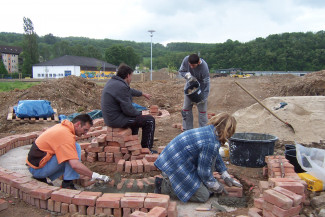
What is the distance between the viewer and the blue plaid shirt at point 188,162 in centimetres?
292

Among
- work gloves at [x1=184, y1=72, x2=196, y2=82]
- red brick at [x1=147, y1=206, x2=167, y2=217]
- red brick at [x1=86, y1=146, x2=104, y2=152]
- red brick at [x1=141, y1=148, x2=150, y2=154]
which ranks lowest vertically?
red brick at [x1=147, y1=206, x2=167, y2=217]

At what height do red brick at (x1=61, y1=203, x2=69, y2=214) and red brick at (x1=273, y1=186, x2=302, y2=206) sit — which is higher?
red brick at (x1=273, y1=186, x2=302, y2=206)

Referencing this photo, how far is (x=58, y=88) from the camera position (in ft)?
37.0

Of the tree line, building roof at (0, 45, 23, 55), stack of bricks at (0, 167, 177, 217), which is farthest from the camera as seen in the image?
building roof at (0, 45, 23, 55)

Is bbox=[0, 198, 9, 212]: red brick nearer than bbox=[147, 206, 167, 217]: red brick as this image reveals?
No

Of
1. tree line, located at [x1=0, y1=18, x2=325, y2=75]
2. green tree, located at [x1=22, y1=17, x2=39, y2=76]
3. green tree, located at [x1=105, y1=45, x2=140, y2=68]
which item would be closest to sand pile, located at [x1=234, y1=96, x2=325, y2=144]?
tree line, located at [x1=0, y1=18, x2=325, y2=75]

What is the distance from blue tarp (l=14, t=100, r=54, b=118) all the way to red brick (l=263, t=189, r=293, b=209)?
23.7 ft

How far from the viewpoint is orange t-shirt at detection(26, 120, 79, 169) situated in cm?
302

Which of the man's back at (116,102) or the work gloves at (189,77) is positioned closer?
the man's back at (116,102)

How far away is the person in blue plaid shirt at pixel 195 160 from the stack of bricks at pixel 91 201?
1.19 ft

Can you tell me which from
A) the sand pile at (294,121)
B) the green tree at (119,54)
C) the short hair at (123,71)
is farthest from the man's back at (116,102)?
the green tree at (119,54)

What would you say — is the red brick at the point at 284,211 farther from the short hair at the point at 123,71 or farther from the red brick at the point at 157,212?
the short hair at the point at 123,71

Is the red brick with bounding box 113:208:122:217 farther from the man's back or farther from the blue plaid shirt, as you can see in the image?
the man's back

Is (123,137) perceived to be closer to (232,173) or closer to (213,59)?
(232,173)
